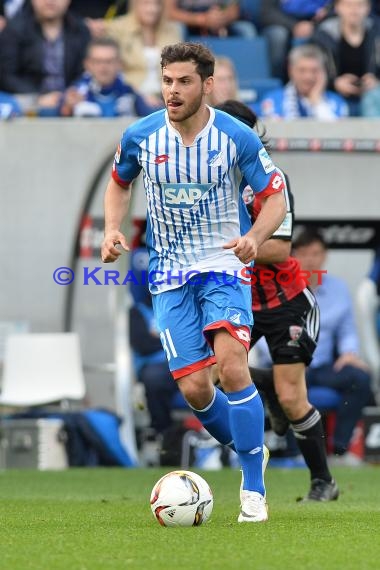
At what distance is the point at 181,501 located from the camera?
244 inches

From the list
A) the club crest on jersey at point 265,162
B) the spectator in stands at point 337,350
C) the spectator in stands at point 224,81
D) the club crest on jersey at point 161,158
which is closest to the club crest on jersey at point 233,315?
the club crest on jersey at point 265,162

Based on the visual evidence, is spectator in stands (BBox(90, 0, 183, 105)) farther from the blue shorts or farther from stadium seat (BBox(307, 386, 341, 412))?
the blue shorts

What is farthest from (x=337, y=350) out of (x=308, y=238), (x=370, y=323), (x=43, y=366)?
(x=43, y=366)

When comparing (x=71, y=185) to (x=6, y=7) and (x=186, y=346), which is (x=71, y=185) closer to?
(x=6, y=7)

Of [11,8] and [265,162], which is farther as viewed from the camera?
[11,8]

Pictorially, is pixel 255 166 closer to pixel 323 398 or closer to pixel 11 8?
pixel 323 398

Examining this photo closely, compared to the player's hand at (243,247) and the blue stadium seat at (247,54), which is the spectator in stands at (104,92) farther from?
the player's hand at (243,247)

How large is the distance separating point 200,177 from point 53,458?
5.82 metres

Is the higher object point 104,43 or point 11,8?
point 11,8

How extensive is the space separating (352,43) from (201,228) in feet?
29.2

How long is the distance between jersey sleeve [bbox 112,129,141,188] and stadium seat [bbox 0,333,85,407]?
569 cm

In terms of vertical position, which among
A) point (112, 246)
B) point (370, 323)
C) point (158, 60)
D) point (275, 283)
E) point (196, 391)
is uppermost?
point (158, 60)

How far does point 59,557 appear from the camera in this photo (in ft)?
16.5

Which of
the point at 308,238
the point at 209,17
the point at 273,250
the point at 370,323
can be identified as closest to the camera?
the point at 273,250
